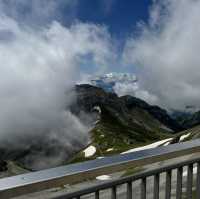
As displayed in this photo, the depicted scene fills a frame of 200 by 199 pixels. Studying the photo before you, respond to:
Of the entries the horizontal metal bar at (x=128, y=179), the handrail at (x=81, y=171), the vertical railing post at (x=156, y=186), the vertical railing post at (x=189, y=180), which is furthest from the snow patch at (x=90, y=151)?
the vertical railing post at (x=156, y=186)

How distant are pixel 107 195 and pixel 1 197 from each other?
2.77 ft

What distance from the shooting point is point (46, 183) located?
260 centimetres

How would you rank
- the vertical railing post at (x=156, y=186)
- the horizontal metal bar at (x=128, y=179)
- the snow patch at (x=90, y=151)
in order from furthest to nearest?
the snow patch at (x=90, y=151), the vertical railing post at (x=156, y=186), the horizontal metal bar at (x=128, y=179)

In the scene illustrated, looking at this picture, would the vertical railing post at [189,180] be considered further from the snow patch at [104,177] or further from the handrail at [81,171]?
the snow patch at [104,177]

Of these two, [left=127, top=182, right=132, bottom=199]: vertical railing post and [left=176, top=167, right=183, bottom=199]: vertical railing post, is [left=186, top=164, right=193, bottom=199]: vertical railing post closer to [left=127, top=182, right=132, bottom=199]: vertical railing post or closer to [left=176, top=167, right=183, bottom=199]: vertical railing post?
[left=176, top=167, right=183, bottom=199]: vertical railing post

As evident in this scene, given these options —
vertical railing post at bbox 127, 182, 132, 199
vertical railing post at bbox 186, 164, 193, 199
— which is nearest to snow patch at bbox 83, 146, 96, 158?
vertical railing post at bbox 186, 164, 193, 199

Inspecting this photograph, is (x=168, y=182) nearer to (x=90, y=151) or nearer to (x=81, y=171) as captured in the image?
(x=81, y=171)

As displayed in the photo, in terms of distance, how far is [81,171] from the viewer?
2799mm

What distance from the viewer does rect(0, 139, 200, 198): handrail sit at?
2.47 metres

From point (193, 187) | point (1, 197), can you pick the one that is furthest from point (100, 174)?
point (193, 187)

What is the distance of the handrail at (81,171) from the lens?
97.3 inches

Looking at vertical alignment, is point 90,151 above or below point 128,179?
above

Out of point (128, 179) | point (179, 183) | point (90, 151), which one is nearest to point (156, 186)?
point (179, 183)

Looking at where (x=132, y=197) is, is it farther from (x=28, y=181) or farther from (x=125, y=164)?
(x=28, y=181)
